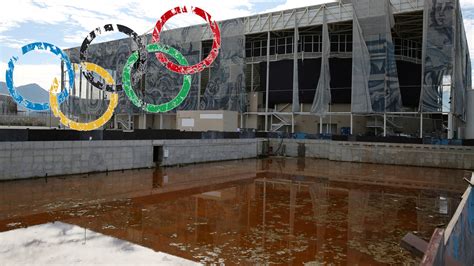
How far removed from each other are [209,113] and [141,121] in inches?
847

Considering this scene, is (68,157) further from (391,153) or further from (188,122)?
(391,153)

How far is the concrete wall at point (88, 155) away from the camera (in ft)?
53.0

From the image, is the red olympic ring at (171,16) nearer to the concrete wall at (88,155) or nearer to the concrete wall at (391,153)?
the concrete wall at (88,155)

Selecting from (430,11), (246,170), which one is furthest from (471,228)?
(430,11)

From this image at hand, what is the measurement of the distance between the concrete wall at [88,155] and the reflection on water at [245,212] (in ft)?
2.72

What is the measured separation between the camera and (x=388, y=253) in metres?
7.85

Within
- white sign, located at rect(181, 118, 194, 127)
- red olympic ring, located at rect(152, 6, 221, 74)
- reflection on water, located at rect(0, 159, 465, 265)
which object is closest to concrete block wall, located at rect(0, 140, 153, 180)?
reflection on water, located at rect(0, 159, 465, 265)

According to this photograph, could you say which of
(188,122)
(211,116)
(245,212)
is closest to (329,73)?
(211,116)

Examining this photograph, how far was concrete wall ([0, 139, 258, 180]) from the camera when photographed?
Result: 1614 cm

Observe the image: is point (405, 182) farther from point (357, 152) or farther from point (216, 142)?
point (216, 142)

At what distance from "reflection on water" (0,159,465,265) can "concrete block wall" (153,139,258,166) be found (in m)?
4.08

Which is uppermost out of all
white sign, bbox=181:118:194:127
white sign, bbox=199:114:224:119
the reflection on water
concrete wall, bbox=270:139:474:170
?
white sign, bbox=199:114:224:119

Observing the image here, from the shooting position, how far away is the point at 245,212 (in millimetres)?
11555

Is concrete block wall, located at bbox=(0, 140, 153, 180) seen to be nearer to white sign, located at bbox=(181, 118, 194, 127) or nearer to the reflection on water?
the reflection on water
